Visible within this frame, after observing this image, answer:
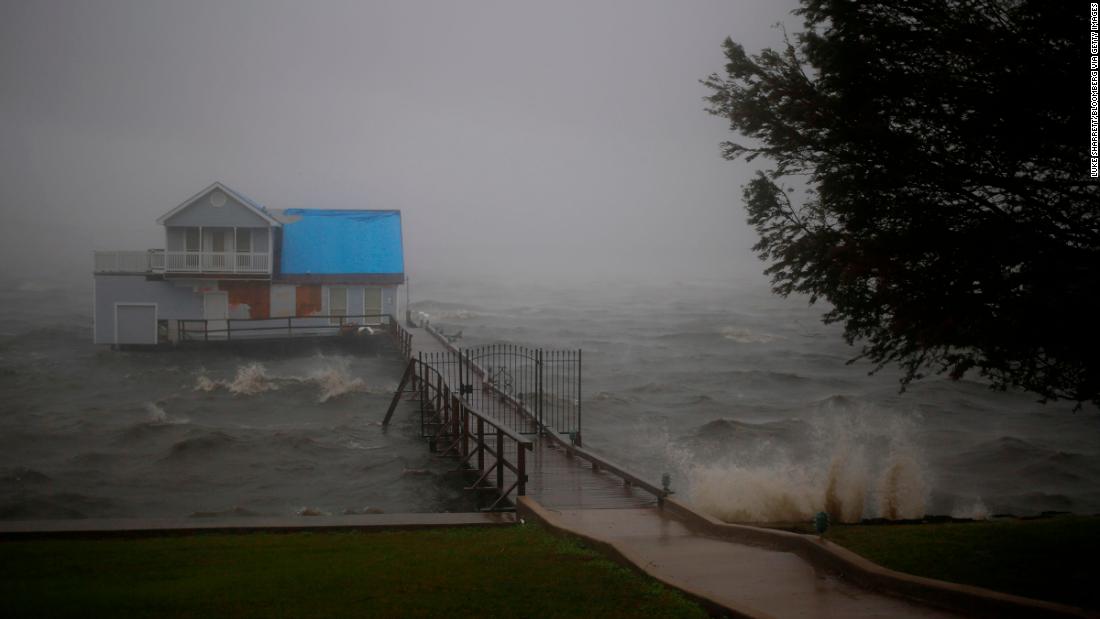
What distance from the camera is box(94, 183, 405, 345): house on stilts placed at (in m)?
41.5

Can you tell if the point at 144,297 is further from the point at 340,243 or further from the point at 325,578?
the point at 325,578

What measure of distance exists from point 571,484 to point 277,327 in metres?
31.9

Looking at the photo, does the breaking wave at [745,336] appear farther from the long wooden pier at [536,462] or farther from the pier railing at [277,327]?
the long wooden pier at [536,462]

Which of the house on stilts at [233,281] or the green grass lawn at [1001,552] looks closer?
the green grass lawn at [1001,552]

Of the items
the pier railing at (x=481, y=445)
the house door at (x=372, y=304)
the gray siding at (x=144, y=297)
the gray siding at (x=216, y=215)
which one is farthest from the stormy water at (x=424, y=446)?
the gray siding at (x=216, y=215)

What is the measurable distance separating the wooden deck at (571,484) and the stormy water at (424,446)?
1944 mm

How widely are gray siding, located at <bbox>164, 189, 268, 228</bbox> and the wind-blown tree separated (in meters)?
35.5

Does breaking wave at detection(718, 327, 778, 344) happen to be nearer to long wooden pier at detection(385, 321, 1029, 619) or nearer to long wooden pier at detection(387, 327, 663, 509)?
long wooden pier at detection(387, 327, 663, 509)

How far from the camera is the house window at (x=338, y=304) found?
45.6 meters

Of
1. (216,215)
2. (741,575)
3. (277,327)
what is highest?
(216,215)

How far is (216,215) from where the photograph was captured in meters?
41.8

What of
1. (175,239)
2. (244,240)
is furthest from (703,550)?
(175,239)

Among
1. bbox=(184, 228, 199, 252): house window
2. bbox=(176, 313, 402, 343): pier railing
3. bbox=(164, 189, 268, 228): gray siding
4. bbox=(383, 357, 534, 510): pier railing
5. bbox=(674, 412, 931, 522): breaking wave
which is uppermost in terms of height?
bbox=(164, 189, 268, 228): gray siding

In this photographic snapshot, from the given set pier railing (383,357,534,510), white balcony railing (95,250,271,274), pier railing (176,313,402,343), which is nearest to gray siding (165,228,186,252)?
white balcony railing (95,250,271,274)
